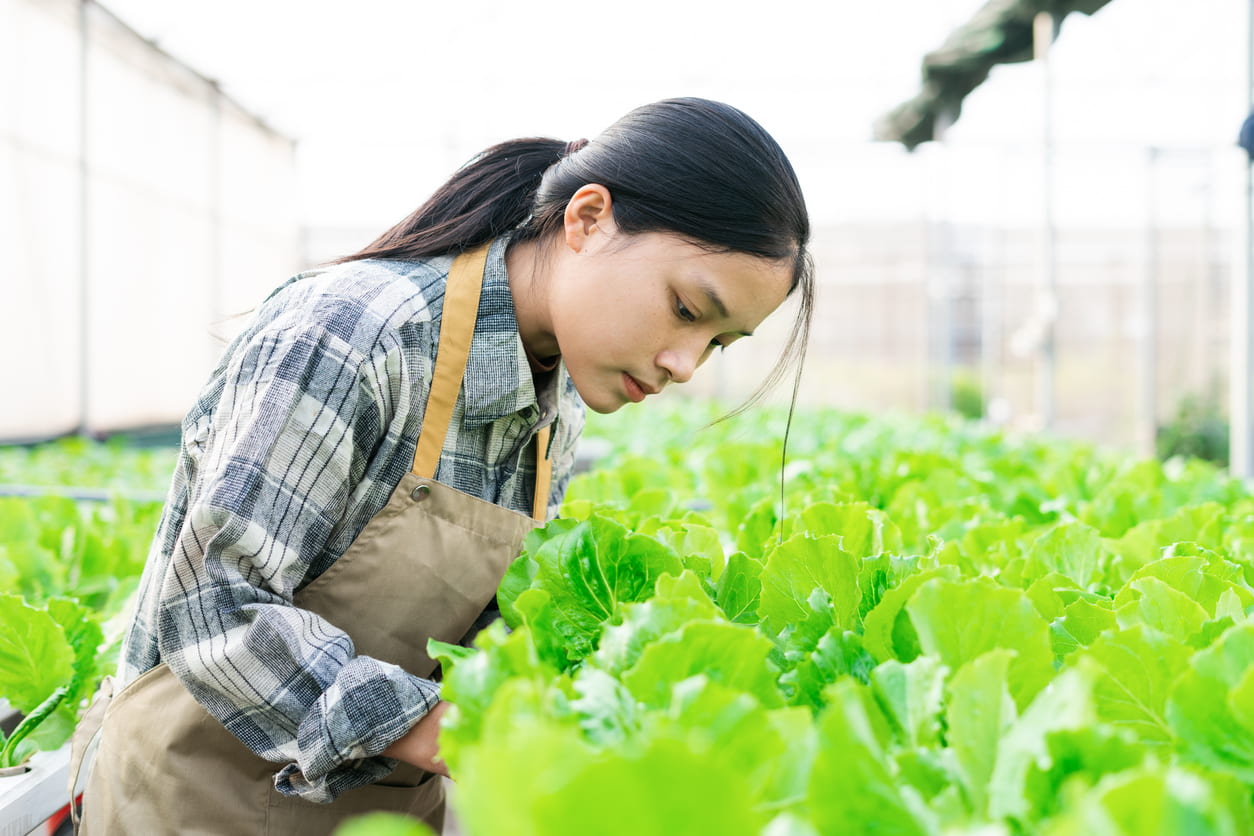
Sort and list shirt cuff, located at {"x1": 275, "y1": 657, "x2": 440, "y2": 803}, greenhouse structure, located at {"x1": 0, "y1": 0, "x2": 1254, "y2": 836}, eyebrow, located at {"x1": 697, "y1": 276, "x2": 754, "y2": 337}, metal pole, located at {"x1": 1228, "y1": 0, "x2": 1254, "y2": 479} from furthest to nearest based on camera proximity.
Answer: metal pole, located at {"x1": 1228, "y1": 0, "x2": 1254, "y2": 479}
eyebrow, located at {"x1": 697, "y1": 276, "x2": 754, "y2": 337}
shirt cuff, located at {"x1": 275, "y1": 657, "x2": 440, "y2": 803}
greenhouse structure, located at {"x1": 0, "y1": 0, "x2": 1254, "y2": 836}

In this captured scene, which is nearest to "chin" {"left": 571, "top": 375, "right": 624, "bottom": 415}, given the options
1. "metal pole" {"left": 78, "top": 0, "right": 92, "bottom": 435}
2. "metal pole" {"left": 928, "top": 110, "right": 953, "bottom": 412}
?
"metal pole" {"left": 78, "top": 0, "right": 92, "bottom": 435}

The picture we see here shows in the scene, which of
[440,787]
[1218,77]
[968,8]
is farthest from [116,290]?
[1218,77]

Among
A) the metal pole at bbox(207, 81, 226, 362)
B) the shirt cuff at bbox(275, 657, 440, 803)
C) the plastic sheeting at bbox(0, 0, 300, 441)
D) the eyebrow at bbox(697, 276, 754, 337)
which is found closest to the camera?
the shirt cuff at bbox(275, 657, 440, 803)

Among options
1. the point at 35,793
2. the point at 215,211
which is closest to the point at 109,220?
the point at 215,211

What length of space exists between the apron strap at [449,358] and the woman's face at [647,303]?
0.36 feet

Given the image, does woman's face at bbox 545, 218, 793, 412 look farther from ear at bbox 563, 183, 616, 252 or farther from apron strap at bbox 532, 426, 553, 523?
apron strap at bbox 532, 426, 553, 523

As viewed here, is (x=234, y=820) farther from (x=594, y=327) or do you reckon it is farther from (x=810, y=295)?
(x=810, y=295)

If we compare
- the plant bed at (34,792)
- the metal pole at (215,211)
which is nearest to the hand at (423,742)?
the plant bed at (34,792)

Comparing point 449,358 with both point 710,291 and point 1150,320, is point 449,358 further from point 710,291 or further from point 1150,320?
Answer: point 1150,320

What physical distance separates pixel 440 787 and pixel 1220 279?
37.0ft

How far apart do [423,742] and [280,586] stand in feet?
0.79

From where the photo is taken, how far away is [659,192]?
4.30ft

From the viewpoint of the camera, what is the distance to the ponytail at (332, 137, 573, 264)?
57.3 inches

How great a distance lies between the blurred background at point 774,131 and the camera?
9.12 metres
